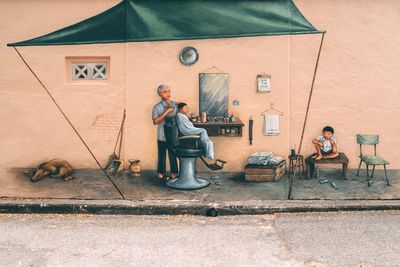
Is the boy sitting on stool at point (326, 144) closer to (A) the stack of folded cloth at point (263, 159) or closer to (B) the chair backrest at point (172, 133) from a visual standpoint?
(A) the stack of folded cloth at point (263, 159)

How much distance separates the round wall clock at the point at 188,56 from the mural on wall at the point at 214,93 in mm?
324

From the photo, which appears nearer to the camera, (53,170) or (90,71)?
(53,170)

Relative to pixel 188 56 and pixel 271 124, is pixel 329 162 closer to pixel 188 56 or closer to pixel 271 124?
pixel 271 124

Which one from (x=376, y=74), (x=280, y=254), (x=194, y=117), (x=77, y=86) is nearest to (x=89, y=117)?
(x=77, y=86)

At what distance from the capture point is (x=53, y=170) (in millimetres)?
8625

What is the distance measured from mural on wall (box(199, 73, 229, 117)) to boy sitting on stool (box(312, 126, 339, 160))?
1.90 metres

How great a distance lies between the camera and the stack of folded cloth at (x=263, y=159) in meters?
8.42

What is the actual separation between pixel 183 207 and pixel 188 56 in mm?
3372

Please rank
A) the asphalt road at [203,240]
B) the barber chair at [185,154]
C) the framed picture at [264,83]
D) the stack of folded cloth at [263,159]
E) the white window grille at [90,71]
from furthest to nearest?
the white window grille at [90,71], the framed picture at [264,83], the stack of folded cloth at [263,159], the barber chair at [185,154], the asphalt road at [203,240]

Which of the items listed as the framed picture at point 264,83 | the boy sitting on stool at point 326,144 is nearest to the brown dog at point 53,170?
the framed picture at point 264,83

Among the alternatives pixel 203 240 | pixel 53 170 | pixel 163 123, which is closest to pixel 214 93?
pixel 163 123

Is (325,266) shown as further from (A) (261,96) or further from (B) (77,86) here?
(B) (77,86)

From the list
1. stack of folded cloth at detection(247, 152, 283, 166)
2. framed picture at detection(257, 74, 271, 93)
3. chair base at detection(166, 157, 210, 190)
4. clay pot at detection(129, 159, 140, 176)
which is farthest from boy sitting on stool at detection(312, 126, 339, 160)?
clay pot at detection(129, 159, 140, 176)

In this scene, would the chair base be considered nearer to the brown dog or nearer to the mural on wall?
the mural on wall
